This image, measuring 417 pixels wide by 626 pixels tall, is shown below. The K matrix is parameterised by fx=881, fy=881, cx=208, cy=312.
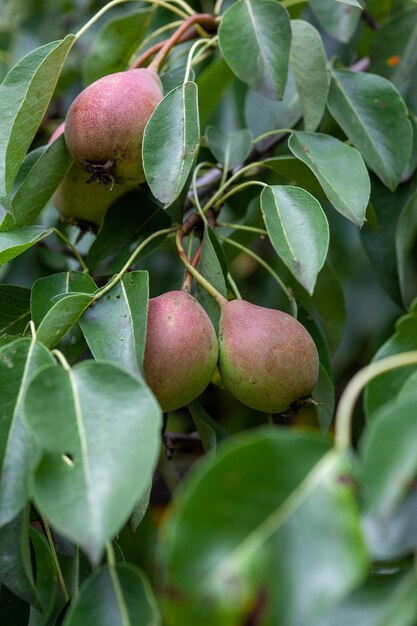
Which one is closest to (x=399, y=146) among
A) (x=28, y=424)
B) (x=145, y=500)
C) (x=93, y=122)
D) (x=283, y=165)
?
(x=283, y=165)

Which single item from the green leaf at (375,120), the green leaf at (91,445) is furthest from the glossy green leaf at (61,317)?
the green leaf at (375,120)

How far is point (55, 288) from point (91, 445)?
1.19 feet

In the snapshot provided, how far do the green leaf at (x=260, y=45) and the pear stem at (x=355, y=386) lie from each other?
435mm

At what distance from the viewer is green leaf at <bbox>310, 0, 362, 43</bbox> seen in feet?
4.63

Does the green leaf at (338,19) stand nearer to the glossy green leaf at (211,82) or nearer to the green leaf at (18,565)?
the glossy green leaf at (211,82)

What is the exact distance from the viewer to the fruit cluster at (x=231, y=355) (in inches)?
35.7

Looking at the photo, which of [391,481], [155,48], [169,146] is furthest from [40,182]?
[391,481]

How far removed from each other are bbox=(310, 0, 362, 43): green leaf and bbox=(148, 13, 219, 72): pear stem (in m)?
0.23

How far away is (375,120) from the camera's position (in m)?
1.21

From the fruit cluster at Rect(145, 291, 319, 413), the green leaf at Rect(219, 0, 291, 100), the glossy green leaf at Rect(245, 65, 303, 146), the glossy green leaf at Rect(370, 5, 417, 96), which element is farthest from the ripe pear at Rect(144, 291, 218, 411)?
the glossy green leaf at Rect(370, 5, 417, 96)

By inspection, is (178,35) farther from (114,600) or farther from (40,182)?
(114,600)

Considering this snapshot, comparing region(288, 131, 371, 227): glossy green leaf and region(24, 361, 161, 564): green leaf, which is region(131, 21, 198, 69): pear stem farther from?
region(24, 361, 161, 564): green leaf

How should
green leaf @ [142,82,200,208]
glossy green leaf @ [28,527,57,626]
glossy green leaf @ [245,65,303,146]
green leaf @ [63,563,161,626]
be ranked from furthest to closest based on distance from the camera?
glossy green leaf @ [245,65,303,146] → green leaf @ [142,82,200,208] → glossy green leaf @ [28,527,57,626] → green leaf @ [63,563,161,626]

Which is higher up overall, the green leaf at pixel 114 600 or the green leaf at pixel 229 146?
the green leaf at pixel 229 146
